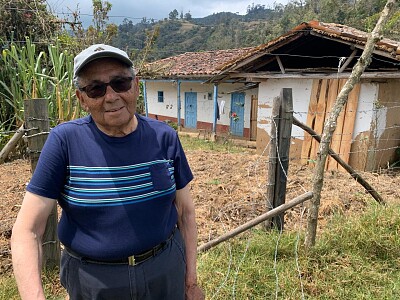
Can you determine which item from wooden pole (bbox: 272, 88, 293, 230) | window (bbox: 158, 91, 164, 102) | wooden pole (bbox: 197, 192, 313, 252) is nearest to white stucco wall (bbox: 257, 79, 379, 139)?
wooden pole (bbox: 272, 88, 293, 230)

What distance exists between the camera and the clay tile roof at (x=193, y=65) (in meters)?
13.0

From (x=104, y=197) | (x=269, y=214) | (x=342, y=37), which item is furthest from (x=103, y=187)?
(x=342, y=37)

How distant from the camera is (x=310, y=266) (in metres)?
2.55

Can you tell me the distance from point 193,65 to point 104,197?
14.0 m

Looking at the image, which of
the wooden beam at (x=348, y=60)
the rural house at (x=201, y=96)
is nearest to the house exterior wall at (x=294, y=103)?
the wooden beam at (x=348, y=60)

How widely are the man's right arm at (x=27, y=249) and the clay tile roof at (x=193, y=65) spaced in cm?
1151

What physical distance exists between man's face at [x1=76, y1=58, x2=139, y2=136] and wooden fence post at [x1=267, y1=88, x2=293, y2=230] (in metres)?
1.93

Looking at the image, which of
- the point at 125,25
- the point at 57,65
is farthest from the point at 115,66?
the point at 125,25

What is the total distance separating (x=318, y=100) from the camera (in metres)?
7.36

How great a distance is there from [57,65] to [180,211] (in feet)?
13.0

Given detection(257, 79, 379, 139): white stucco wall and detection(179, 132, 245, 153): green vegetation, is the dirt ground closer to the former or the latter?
detection(257, 79, 379, 139): white stucco wall

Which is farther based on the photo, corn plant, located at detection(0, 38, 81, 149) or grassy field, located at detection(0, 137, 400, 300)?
corn plant, located at detection(0, 38, 81, 149)

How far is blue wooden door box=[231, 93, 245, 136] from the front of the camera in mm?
13000

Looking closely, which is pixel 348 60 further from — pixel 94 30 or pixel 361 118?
pixel 94 30
